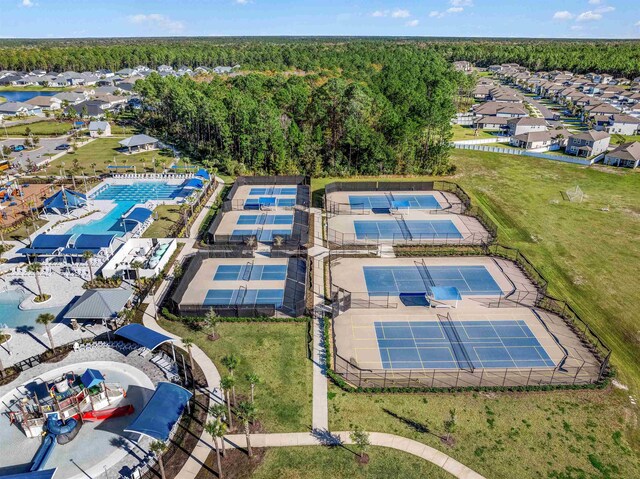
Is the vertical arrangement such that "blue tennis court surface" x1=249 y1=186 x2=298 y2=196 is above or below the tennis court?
above

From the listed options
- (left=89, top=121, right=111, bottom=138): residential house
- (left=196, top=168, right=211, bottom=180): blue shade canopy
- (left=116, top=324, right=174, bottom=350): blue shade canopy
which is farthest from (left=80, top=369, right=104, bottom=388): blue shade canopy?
(left=89, top=121, right=111, bottom=138): residential house

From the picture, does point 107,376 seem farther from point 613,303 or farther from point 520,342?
point 613,303

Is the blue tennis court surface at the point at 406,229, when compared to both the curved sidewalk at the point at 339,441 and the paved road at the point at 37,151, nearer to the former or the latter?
the curved sidewalk at the point at 339,441

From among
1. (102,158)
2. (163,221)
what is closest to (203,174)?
(163,221)

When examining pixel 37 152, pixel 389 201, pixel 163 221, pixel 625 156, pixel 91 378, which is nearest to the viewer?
pixel 91 378

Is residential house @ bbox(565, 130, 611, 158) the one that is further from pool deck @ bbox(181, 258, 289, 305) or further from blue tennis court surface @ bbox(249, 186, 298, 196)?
pool deck @ bbox(181, 258, 289, 305)

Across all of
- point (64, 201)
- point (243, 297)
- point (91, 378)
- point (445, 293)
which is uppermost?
point (64, 201)

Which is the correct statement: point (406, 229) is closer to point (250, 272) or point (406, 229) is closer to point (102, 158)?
point (250, 272)
